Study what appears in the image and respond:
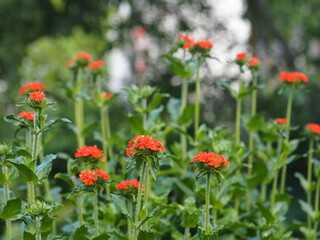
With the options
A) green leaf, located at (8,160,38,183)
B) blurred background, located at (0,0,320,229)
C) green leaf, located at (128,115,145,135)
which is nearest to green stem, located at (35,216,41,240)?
green leaf, located at (8,160,38,183)

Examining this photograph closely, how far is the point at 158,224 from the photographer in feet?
5.90

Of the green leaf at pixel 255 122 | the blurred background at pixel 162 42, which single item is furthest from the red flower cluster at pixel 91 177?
the blurred background at pixel 162 42

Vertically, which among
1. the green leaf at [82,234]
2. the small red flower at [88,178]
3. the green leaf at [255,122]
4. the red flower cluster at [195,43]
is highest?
the red flower cluster at [195,43]

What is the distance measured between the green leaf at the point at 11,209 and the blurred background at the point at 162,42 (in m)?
1.69

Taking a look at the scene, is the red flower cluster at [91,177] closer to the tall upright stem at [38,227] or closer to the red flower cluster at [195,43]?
the tall upright stem at [38,227]

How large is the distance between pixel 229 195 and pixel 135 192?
1.64 ft

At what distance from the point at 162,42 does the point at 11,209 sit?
285 centimetres

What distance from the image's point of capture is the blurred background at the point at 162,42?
3773 millimetres

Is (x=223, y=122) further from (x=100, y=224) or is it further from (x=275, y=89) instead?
(x=100, y=224)

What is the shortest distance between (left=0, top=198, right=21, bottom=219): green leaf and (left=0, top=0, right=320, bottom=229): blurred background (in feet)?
5.56

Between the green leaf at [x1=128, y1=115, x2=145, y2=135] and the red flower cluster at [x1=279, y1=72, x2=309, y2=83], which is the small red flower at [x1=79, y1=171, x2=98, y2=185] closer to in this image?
the green leaf at [x1=128, y1=115, x2=145, y2=135]

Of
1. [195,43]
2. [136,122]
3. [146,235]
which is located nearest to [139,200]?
[146,235]

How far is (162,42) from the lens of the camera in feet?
13.8

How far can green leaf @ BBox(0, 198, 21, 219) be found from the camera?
1556 mm
